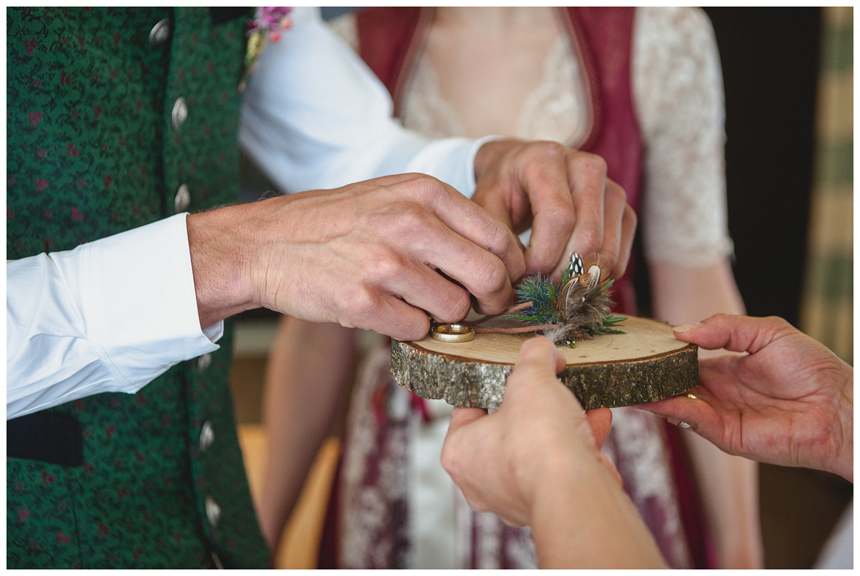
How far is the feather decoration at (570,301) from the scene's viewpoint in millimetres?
714

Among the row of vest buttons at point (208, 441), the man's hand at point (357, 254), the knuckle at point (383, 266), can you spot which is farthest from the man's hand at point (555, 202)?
the row of vest buttons at point (208, 441)

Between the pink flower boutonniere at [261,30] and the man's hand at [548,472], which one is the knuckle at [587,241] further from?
the pink flower boutonniere at [261,30]

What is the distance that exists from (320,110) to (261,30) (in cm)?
18

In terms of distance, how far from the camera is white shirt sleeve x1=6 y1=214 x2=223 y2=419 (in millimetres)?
634

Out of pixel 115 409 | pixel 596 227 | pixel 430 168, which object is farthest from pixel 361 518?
pixel 596 227

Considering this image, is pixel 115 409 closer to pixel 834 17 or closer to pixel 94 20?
pixel 94 20

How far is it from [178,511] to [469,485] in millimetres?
523

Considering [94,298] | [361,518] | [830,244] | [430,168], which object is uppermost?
[430,168]

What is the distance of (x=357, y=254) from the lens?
0.63m

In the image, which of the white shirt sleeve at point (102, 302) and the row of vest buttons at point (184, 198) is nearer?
the white shirt sleeve at point (102, 302)

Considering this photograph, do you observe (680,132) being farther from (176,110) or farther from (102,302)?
(102,302)

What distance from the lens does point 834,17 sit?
303 centimetres

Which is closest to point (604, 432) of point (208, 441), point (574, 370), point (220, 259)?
point (574, 370)

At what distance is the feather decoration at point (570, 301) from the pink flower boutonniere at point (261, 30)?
0.59m
